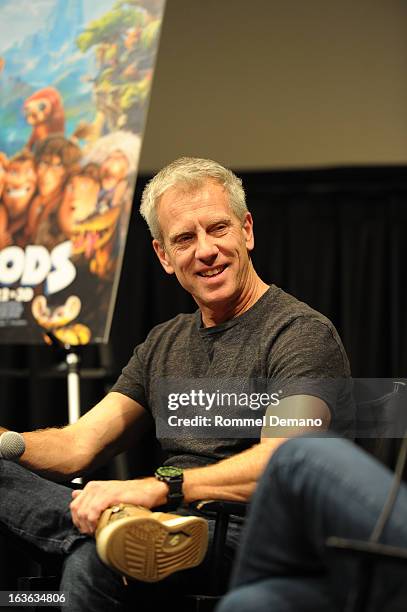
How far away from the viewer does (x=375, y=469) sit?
126 cm

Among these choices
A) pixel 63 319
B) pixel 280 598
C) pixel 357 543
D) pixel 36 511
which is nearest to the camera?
pixel 357 543

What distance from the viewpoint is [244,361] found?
2.08m

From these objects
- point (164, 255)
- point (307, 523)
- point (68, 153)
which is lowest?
point (307, 523)

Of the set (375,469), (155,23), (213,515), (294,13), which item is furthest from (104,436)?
(294,13)

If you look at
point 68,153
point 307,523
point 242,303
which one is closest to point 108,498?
point 307,523

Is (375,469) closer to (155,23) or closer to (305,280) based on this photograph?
(155,23)

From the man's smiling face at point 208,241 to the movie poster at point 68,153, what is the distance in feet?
2.41

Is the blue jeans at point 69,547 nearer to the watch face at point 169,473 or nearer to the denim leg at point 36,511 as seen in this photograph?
the denim leg at point 36,511

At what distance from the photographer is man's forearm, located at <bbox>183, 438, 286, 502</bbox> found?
1.80 metres

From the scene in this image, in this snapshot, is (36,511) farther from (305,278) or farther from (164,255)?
(305,278)

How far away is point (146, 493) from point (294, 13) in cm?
299

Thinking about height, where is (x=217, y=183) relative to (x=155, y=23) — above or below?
below

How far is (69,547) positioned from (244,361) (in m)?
0.56

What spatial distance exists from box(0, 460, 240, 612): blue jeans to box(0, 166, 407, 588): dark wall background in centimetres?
196
